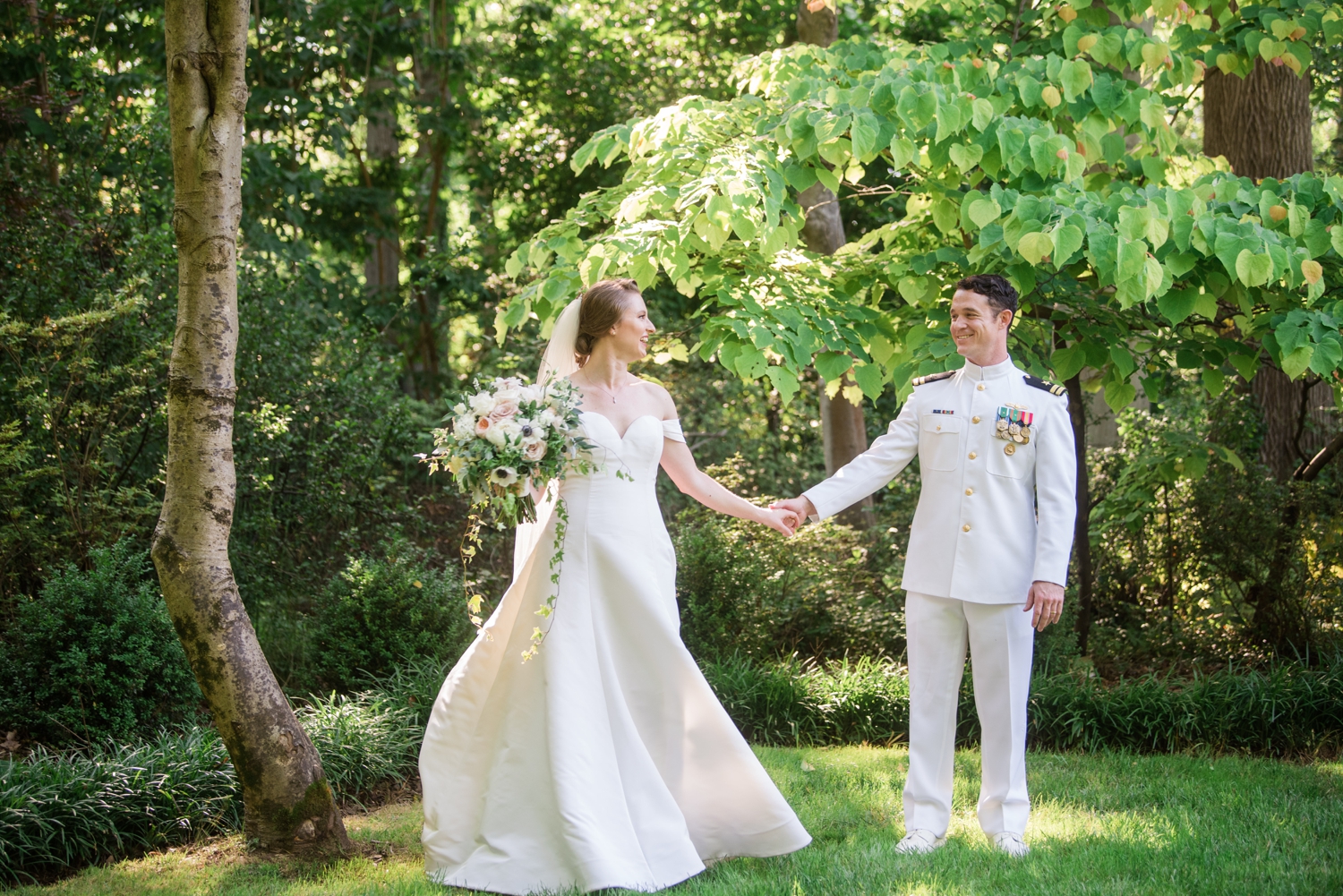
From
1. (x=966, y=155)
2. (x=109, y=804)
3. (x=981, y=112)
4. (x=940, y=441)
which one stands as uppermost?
(x=981, y=112)

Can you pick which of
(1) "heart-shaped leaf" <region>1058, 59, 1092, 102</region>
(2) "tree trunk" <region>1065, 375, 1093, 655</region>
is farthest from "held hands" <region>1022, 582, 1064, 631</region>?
(2) "tree trunk" <region>1065, 375, 1093, 655</region>

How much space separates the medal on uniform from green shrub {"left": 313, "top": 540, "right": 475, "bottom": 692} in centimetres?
361

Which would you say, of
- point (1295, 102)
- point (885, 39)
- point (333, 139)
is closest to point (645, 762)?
point (885, 39)

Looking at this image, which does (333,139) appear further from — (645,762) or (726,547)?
(645,762)

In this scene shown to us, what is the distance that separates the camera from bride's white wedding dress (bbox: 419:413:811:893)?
12.1 ft

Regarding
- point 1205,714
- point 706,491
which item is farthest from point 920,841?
point 1205,714

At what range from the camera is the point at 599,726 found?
149 inches

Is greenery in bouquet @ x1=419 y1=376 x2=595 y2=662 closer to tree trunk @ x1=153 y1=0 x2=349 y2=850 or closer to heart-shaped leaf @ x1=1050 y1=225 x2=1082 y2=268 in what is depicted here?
tree trunk @ x1=153 y1=0 x2=349 y2=850

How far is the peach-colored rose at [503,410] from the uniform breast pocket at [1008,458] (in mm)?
1766

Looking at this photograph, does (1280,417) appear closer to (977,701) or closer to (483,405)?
(977,701)

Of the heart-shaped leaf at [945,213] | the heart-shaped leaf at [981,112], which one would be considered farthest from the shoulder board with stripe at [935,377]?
the heart-shaped leaf at [945,213]

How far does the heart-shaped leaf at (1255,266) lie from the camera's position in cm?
423

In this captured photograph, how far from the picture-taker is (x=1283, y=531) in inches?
249

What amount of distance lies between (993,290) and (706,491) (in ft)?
4.55
